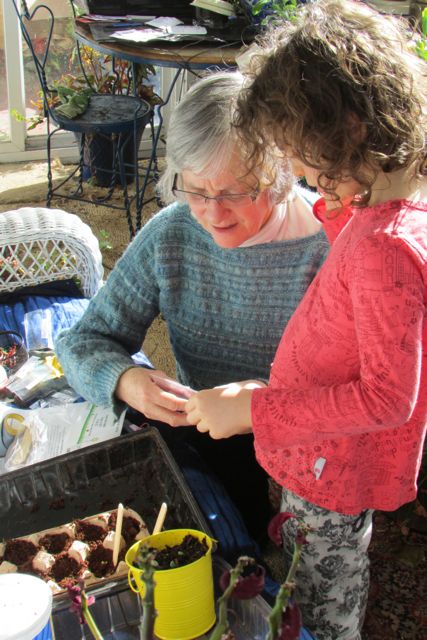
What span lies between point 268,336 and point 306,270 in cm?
19

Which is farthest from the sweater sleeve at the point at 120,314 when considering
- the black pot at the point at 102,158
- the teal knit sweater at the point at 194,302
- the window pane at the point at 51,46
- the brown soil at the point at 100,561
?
the window pane at the point at 51,46

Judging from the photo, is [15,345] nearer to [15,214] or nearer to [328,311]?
[15,214]

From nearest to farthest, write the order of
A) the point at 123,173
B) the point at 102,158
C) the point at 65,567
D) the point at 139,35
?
the point at 65,567, the point at 139,35, the point at 123,173, the point at 102,158

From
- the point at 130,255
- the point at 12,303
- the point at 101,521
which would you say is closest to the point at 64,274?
the point at 12,303

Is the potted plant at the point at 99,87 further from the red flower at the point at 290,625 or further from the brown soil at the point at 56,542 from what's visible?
the red flower at the point at 290,625

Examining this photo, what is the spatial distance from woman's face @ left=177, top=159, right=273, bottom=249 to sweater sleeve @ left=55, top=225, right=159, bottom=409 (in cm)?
22

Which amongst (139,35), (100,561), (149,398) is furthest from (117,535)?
(139,35)

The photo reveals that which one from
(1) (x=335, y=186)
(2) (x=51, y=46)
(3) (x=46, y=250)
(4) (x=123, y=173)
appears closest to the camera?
(1) (x=335, y=186)

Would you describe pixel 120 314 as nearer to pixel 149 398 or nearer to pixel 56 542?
pixel 149 398

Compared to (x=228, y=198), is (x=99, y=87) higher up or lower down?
lower down

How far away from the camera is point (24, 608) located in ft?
2.96

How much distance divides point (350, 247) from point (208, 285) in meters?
0.78

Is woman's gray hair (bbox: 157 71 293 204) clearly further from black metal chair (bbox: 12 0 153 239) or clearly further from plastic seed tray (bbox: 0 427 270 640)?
black metal chair (bbox: 12 0 153 239)

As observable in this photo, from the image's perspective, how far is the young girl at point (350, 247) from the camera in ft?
3.18
